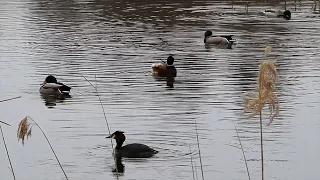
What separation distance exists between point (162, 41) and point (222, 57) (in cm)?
442

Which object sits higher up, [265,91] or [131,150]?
[265,91]

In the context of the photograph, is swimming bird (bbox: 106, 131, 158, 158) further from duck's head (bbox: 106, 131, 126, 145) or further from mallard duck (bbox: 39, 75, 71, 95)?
mallard duck (bbox: 39, 75, 71, 95)

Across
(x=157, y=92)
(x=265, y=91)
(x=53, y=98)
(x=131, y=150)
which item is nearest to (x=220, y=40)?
(x=157, y=92)

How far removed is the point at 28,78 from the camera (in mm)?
24562

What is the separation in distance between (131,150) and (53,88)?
7235 mm

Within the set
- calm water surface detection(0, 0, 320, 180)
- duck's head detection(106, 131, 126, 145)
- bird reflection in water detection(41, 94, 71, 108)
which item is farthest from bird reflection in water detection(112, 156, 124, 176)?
bird reflection in water detection(41, 94, 71, 108)

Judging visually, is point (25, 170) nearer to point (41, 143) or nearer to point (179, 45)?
point (41, 143)

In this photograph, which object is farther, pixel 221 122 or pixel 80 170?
pixel 221 122

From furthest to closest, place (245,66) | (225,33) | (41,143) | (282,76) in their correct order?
1. (225,33)
2. (245,66)
3. (282,76)
4. (41,143)

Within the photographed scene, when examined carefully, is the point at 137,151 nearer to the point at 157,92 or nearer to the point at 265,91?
the point at 157,92

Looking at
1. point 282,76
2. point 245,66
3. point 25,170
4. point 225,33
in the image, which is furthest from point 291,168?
point 225,33

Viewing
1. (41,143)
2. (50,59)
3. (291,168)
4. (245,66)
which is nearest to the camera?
(291,168)

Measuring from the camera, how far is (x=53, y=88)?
2170 cm

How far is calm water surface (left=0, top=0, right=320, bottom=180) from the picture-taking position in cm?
1445
